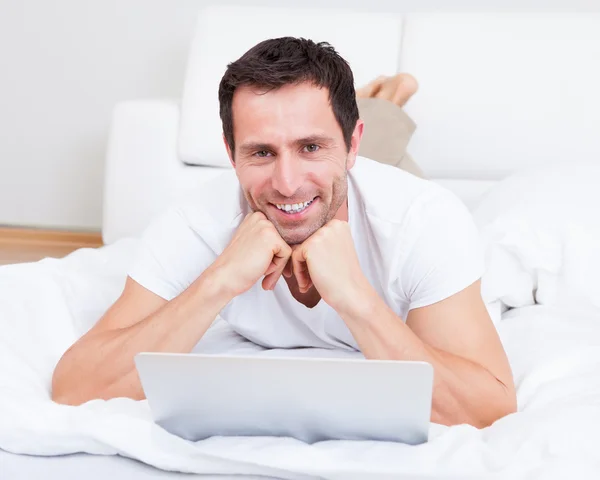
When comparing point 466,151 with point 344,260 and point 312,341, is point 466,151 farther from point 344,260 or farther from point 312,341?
point 344,260

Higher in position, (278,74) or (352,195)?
(278,74)

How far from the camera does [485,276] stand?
1996 millimetres

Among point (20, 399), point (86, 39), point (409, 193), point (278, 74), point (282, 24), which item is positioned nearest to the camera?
point (20, 399)

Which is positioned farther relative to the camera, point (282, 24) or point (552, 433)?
point (282, 24)

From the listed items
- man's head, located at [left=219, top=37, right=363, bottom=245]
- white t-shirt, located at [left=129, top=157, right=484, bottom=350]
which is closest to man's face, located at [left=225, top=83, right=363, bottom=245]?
man's head, located at [left=219, top=37, right=363, bottom=245]

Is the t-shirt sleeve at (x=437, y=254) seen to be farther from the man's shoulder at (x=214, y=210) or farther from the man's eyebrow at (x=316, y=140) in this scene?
the man's shoulder at (x=214, y=210)

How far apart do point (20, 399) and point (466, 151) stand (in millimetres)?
1789

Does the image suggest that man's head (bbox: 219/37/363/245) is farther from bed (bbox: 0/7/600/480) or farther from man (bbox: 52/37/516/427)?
bed (bbox: 0/7/600/480)

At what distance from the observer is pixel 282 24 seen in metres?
2.96

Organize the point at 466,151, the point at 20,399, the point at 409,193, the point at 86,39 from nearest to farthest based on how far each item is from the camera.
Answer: the point at 20,399, the point at 409,193, the point at 466,151, the point at 86,39

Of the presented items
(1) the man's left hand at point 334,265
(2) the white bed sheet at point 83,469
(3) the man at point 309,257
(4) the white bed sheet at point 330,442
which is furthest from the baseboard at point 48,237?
(2) the white bed sheet at point 83,469

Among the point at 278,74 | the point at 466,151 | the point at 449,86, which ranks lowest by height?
the point at 466,151

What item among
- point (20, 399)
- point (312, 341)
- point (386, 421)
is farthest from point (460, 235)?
point (20, 399)

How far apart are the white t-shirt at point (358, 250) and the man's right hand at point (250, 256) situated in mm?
146
